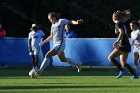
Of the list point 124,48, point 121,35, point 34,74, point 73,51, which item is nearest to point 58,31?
point 34,74

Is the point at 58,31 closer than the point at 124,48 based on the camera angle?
No

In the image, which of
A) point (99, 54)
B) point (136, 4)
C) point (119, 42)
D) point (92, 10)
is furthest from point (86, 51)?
point (136, 4)

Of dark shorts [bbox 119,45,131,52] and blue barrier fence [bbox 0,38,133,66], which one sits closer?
dark shorts [bbox 119,45,131,52]

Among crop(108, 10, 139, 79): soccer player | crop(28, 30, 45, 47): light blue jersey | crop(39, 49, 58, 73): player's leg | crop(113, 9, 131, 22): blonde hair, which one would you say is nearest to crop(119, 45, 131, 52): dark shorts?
crop(108, 10, 139, 79): soccer player

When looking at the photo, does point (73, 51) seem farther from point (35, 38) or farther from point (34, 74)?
point (34, 74)

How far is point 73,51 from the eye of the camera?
27906 millimetres

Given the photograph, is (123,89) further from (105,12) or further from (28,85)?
(105,12)

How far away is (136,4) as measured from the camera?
45750 mm

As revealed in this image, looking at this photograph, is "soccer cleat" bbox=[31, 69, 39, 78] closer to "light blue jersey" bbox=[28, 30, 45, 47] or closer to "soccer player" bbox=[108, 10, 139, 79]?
"soccer player" bbox=[108, 10, 139, 79]

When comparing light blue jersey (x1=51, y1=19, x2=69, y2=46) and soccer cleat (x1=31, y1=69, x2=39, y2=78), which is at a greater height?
light blue jersey (x1=51, y1=19, x2=69, y2=46)

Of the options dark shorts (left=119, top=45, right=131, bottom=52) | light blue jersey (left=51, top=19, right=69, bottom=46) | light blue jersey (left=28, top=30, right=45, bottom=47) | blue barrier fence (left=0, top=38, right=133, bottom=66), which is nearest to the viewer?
dark shorts (left=119, top=45, right=131, bottom=52)

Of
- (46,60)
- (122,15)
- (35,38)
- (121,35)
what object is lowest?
(35,38)

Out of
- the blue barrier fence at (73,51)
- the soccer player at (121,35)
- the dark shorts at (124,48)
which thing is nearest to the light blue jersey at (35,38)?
the blue barrier fence at (73,51)

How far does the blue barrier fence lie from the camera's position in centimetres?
2759
